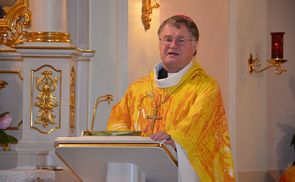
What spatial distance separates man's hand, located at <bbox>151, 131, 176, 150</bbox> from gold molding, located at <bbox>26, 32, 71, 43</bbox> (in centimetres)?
198

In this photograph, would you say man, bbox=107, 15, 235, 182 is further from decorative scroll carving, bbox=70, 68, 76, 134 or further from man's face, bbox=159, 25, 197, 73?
decorative scroll carving, bbox=70, 68, 76, 134

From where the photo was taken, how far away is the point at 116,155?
371cm

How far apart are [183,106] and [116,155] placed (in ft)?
3.62

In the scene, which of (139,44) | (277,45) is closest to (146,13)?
(139,44)

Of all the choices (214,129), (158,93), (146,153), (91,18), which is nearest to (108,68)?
(91,18)

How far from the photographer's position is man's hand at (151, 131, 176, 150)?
385 cm

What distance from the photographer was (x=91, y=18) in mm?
6375

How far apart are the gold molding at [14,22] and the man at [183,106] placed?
155cm

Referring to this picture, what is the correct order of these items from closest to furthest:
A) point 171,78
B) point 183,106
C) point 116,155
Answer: point 116,155
point 183,106
point 171,78

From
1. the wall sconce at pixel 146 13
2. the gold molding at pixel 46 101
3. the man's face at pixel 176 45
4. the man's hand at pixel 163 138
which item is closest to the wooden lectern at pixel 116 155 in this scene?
the man's hand at pixel 163 138

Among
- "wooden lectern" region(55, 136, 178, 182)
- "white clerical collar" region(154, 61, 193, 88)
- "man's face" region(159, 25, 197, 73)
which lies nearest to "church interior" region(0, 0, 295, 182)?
"white clerical collar" region(154, 61, 193, 88)

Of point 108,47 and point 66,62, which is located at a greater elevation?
point 108,47

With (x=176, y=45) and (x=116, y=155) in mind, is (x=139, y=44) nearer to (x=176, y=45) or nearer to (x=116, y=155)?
(x=176, y=45)

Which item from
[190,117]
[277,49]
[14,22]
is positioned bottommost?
[190,117]
